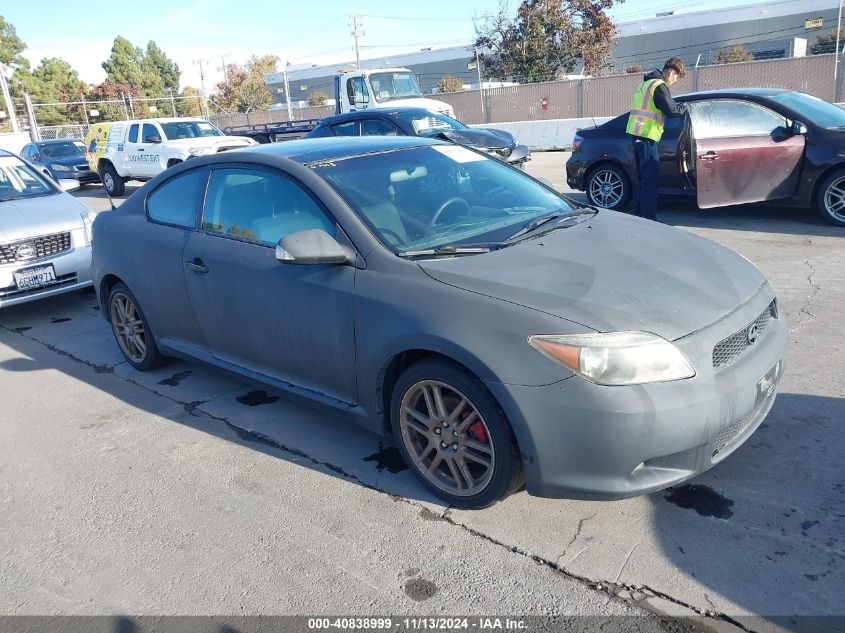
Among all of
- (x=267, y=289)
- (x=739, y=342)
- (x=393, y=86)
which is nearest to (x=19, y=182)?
(x=267, y=289)

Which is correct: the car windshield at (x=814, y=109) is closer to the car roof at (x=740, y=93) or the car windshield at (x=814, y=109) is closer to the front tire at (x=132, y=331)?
the car roof at (x=740, y=93)

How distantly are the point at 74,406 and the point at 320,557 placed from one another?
259 centimetres

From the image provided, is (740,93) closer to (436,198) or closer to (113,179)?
(436,198)

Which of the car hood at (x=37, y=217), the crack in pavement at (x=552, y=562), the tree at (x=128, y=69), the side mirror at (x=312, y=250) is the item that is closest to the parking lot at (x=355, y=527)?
the crack in pavement at (x=552, y=562)

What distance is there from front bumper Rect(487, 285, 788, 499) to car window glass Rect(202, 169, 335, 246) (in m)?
1.45

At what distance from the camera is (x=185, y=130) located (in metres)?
16.1

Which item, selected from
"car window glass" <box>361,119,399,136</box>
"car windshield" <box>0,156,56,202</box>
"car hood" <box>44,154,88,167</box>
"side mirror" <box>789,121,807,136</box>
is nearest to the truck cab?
"car window glass" <box>361,119,399,136</box>

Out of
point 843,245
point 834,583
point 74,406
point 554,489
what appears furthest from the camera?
point 843,245

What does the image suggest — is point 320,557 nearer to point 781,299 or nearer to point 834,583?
point 834,583

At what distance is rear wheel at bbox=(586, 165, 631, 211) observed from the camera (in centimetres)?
891

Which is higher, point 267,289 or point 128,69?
point 128,69

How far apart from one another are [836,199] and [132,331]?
7.30m

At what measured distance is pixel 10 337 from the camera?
6.34 m

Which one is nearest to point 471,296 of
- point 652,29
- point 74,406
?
point 74,406
